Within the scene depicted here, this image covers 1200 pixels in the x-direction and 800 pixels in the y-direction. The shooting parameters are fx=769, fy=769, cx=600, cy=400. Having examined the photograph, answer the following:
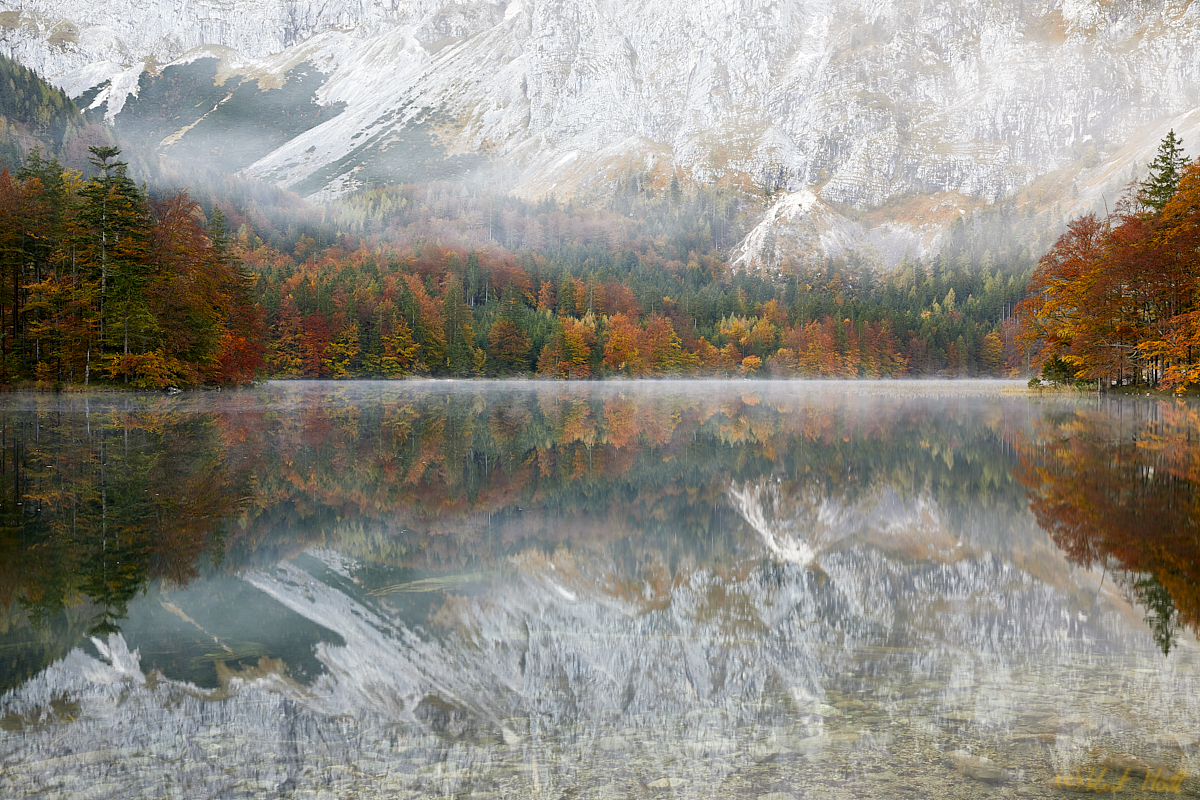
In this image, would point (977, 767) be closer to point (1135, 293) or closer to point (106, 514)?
point (106, 514)

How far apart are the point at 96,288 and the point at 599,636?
39820mm

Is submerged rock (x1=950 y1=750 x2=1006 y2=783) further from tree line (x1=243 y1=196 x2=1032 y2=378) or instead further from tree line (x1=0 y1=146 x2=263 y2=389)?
tree line (x1=243 y1=196 x2=1032 y2=378)

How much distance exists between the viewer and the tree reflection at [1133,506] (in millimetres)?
6266

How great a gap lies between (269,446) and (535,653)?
528 inches

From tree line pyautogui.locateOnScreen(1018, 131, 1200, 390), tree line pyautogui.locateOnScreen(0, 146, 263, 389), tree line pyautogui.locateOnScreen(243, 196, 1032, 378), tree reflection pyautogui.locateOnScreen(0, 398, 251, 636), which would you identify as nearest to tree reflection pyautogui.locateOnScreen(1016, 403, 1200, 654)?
tree reflection pyautogui.locateOnScreen(0, 398, 251, 636)

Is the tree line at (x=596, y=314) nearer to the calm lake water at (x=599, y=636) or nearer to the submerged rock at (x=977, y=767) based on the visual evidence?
the calm lake water at (x=599, y=636)

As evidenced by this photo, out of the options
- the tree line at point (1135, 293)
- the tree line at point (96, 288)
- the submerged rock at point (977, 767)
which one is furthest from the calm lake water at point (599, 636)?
the tree line at point (96, 288)

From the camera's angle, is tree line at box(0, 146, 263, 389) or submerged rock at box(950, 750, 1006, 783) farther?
tree line at box(0, 146, 263, 389)

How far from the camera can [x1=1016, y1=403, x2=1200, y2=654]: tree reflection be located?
20.6ft

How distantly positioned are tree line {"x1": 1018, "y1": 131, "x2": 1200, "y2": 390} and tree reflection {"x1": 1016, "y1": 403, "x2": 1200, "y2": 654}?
50.7ft

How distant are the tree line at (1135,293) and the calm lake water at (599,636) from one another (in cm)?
2451

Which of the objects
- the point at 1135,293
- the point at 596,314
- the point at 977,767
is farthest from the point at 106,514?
the point at 596,314

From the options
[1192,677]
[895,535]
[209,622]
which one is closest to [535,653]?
[209,622]

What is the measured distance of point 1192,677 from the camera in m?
4.59
